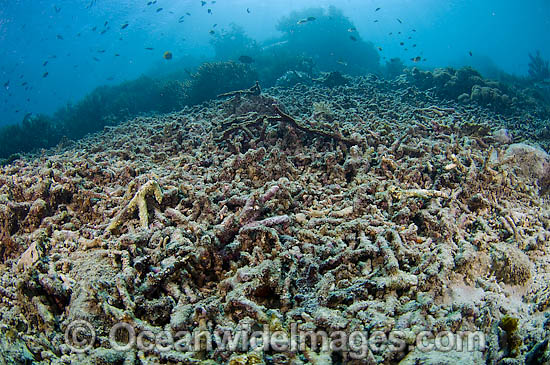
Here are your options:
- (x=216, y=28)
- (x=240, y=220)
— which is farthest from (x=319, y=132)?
(x=216, y=28)

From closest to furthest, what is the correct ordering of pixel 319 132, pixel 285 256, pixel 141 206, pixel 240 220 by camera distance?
pixel 285 256
pixel 240 220
pixel 141 206
pixel 319 132

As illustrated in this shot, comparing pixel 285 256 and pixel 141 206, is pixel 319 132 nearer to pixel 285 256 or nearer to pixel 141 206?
pixel 285 256

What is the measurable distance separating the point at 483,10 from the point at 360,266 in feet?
584

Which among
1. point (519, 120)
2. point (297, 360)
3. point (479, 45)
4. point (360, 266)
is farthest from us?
point (479, 45)

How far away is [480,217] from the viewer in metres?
3.65

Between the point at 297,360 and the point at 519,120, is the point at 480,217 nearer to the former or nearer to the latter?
the point at 297,360

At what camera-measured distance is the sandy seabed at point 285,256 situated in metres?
1.87

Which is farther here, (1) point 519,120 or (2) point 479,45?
(2) point 479,45

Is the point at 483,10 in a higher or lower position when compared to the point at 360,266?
higher

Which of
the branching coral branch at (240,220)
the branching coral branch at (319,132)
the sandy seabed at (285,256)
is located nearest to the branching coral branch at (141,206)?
the sandy seabed at (285,256)

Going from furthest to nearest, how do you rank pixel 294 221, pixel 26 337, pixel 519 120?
pixel 519 120 → pixel 294 221 → pixel 26 337

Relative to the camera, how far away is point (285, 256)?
257 centimetres

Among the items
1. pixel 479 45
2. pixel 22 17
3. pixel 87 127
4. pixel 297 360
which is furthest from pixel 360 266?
pixel 479 45

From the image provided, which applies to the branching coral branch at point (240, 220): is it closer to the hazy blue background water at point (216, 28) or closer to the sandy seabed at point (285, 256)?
the sandy seabed at point (285, 256)
